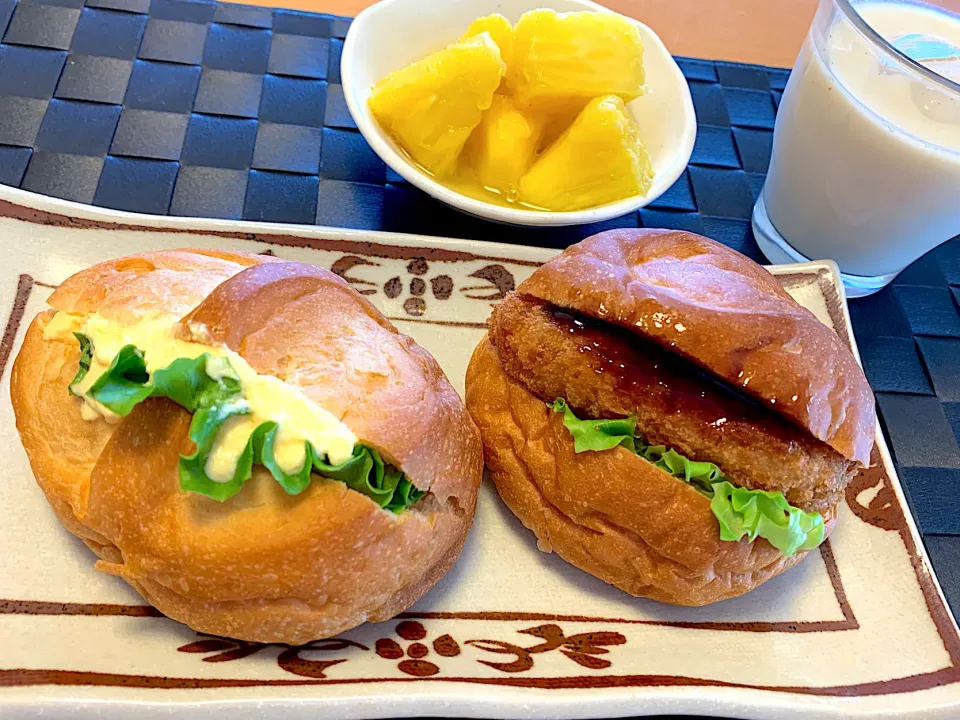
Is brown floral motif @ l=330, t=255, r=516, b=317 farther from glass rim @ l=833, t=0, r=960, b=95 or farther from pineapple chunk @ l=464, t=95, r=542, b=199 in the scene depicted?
glass rim @ l=833, t=0, r=960, b=95

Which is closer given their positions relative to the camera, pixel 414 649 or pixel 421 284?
pixel 414 649

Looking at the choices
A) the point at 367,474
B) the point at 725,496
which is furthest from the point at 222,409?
the point at 725,496

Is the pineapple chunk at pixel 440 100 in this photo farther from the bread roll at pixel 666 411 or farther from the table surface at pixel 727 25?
the table surface at pixel 727 25

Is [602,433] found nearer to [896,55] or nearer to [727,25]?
[896,55]

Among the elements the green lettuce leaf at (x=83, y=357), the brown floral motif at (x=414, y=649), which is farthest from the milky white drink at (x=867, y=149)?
the green lettuce leaf at (x=83, y=357)

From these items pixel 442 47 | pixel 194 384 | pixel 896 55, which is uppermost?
pixel 896 55

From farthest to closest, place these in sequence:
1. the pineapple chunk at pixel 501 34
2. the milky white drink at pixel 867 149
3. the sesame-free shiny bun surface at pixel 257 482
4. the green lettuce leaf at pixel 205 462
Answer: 1. the pineapple chunk at pixel 501 34
2. the milky white drink at pixel 867 149
3. the sesame-free shiny bun surface at pixel 257 482
4. the green lettuce leaf at pixel 205 462
